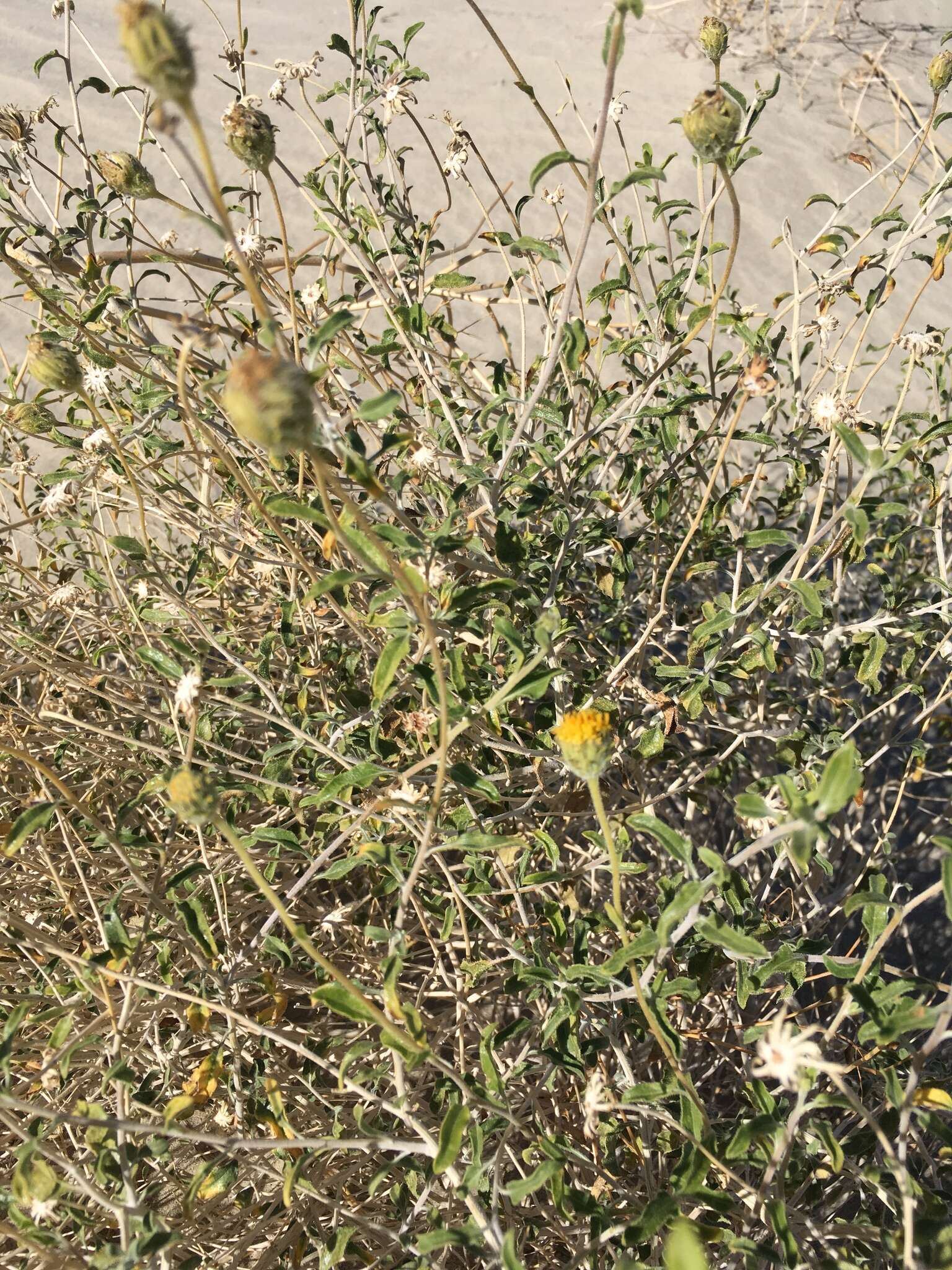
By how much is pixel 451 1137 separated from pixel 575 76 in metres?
4.18

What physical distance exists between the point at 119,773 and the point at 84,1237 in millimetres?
662

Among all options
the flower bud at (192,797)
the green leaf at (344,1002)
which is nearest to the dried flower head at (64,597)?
the flower bud at (192,797)

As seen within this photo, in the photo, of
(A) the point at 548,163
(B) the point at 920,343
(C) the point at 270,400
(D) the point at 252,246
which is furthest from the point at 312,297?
(B) the point at 920,343

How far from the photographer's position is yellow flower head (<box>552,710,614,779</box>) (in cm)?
73

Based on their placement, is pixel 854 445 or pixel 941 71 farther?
pixel 941 71

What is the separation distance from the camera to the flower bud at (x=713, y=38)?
1.06 metres

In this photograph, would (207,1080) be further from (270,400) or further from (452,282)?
(452,282)

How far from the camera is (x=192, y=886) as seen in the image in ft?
3.92

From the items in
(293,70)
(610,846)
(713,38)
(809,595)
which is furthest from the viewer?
(293,70)

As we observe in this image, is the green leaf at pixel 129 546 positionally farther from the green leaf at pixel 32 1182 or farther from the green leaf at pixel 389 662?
the green leaf at pixel 32 1182

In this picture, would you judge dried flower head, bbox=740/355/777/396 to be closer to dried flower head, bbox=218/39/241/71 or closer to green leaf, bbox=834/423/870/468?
green leaf, bbox=834/423/870/468

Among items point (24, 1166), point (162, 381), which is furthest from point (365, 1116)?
point (162, 381)

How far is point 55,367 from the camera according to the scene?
94cm

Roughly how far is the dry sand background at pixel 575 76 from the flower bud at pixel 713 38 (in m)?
1.98
